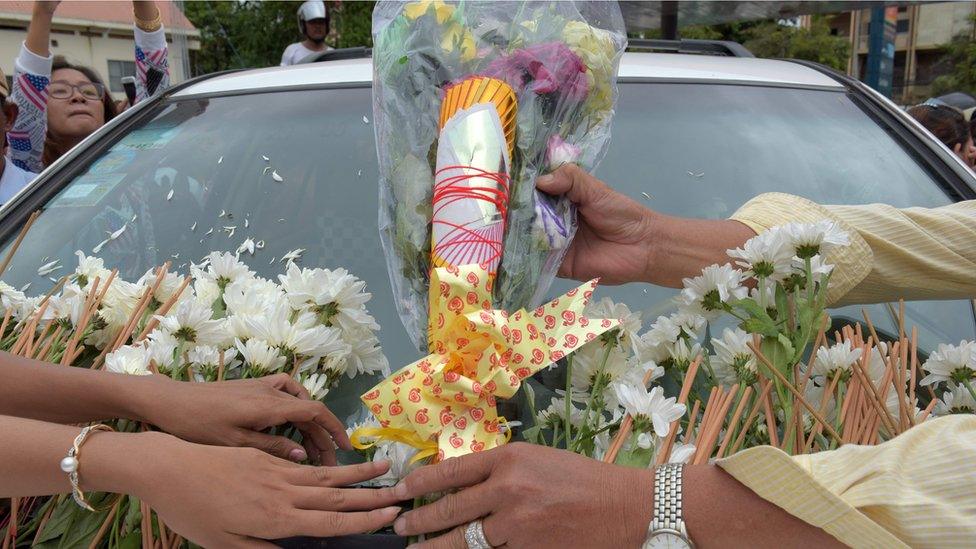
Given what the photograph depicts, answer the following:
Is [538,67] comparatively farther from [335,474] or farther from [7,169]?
[7,169]

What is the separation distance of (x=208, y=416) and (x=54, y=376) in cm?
31

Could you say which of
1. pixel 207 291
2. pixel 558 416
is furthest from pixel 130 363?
pixel 558 416

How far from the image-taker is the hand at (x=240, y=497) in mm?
922

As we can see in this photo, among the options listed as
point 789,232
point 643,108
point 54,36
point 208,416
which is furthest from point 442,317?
point 54,36

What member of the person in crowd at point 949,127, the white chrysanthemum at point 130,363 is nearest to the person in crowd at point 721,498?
the white chrysanthemum at point 130,363

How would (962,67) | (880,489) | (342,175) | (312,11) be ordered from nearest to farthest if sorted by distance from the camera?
(880,489) → (342,175) → (312,11) → (962,67)

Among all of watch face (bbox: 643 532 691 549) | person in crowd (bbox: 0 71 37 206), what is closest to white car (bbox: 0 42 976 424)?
watch face (bbox: 643 532 691 549)

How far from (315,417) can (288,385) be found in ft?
0.27

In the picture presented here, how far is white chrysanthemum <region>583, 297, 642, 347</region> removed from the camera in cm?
123

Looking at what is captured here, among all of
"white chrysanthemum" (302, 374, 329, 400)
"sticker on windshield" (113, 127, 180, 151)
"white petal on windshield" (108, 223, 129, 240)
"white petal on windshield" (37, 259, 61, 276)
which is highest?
"sticker on windshield" (113, 127, 180, 151)

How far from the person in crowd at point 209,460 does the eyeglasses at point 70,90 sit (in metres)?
3.16

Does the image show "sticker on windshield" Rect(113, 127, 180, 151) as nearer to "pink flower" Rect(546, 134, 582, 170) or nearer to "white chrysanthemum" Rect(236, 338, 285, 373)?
"white chrysanthemum" Rect(236, 338, 285, 373)

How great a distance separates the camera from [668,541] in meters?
0.92

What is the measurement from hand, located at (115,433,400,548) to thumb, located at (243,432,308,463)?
11cm
